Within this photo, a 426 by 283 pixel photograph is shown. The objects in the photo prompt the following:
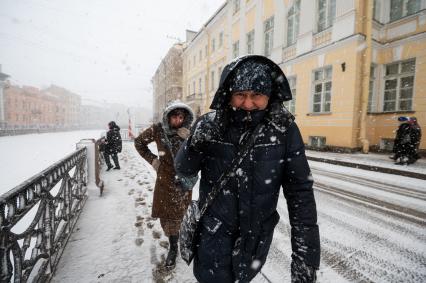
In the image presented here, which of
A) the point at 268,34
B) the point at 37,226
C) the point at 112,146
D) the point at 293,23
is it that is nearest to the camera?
the point at 37,226

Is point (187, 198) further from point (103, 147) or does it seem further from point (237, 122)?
point (103, 147)

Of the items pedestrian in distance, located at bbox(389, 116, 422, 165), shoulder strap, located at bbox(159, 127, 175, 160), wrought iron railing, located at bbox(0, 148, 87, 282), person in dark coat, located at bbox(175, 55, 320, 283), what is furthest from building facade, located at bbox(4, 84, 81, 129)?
person in dark coat, located at bbox(175, 55, 320, 283)

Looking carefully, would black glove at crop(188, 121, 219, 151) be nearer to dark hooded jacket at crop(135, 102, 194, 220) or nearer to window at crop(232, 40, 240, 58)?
dark hooded jacket at crop(135, 102, 194, 220)

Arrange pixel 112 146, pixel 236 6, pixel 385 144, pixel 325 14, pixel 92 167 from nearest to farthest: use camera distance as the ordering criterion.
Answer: pixel 92 167
pixel 112 146
pixel 385 144
pixel 325 14
pixel 236 6

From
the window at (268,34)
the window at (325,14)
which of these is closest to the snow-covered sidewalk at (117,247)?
the window at (325,14)

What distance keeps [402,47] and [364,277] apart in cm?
1149

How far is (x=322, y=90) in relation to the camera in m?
11.5

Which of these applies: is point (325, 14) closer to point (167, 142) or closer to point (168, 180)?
point (167, 142)

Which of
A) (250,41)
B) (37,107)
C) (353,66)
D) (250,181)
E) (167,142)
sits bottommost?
(250,181)

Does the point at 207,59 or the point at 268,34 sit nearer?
the point at 268,34

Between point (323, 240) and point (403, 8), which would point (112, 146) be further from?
point (403, 8)

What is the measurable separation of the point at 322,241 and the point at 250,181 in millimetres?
2431

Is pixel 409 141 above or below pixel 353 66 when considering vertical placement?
below

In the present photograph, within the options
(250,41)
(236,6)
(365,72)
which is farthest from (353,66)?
(236,6)
